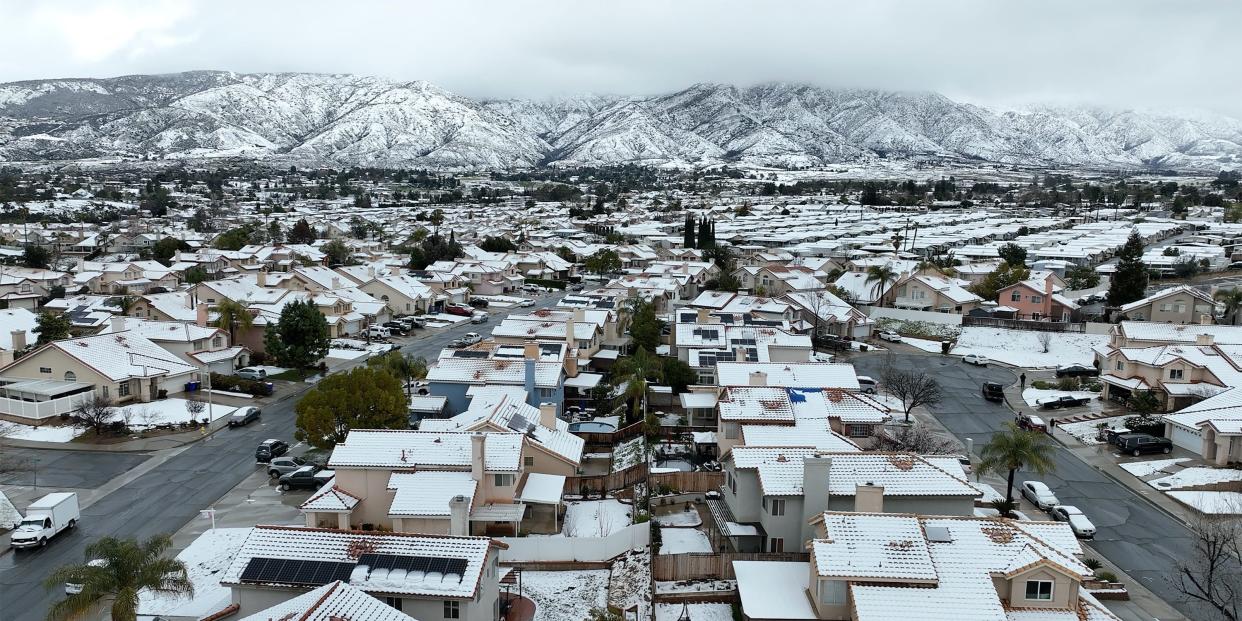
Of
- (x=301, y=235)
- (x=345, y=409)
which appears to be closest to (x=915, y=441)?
(x=345, y=409)

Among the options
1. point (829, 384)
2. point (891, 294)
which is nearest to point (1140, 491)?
point (829, 384)

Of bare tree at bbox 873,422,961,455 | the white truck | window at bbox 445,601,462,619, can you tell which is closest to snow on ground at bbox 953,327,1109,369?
bare tree at bbox 873,422,961,455

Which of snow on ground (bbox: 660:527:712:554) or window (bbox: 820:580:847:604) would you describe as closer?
window (bbox: 820:580:847:604)

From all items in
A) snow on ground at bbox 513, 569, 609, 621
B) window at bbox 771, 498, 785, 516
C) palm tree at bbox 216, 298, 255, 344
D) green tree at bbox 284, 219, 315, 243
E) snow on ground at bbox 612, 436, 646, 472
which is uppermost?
green tree at bbox 284, 219, 315, 243

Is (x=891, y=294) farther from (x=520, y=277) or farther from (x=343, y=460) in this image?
(x=343, y=460)

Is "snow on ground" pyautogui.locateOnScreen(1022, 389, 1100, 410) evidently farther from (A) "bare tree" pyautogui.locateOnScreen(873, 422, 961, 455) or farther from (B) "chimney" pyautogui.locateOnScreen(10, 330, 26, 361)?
(B) "chimney" pyautogui.locateOnScreen(10, 330, 26, 361)

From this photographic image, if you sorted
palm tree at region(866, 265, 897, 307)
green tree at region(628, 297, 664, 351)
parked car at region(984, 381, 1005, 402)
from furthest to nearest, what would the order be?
palm tree at region(866, 265, 897, 307) < green tree at region(628, 297, 664, 351) < parked car at region(984, 381, 1005, 402)
